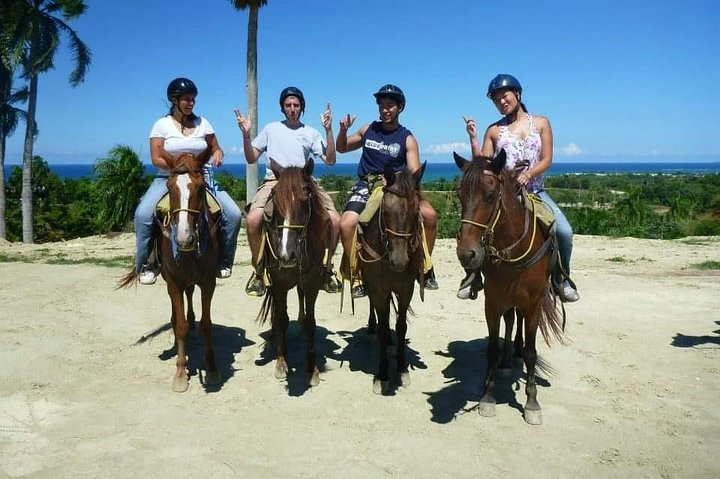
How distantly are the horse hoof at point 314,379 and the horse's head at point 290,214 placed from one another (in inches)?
57.9

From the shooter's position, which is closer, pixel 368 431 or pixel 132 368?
pixel 368 431

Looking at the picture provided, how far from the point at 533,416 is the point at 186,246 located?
3690 mm

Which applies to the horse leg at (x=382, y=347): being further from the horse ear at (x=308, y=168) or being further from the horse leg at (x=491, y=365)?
the horse ear at (x=308, y=168)

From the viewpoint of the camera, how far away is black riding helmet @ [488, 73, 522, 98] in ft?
16.5

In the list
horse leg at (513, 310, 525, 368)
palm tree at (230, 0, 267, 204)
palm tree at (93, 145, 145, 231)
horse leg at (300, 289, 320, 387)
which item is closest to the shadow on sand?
horse leg at (300, 289, 320, 387)

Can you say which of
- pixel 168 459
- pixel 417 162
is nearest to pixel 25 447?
pixel 168 459

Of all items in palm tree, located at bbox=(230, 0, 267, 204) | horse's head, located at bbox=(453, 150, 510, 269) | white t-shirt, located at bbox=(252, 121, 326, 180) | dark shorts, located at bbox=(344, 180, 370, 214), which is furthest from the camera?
palm tree, located at bbox=(230, 0, 267, 204)

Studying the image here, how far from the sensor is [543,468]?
4.00 m

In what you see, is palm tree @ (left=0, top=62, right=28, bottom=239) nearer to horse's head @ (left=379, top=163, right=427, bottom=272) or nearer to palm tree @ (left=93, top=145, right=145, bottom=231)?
palm tree @ (left=93, top=145, right=145, bottom=231)

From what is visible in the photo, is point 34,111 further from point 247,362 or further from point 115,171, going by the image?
point 247,362

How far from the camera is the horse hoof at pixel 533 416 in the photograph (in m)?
4.77

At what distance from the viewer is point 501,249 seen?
445 centimetres

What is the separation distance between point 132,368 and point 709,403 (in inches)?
252

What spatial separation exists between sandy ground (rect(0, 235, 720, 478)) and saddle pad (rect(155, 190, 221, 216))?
193 cm
